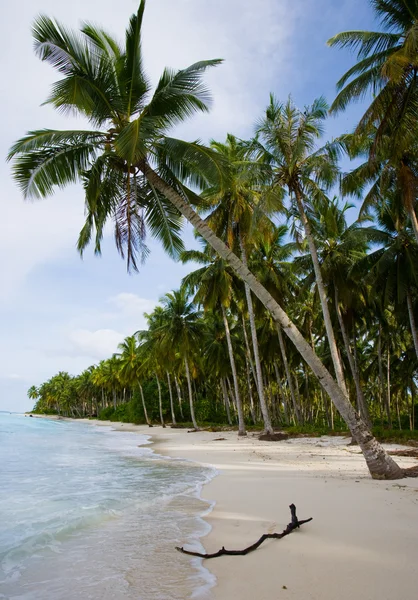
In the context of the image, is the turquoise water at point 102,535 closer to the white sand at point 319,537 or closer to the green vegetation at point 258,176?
the white sand at point 319,537

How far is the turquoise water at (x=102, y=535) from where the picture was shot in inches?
131

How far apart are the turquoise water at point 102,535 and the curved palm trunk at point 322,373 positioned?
9.82 feet

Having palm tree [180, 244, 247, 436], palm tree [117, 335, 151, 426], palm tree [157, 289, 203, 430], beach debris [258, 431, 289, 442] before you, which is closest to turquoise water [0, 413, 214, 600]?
beach debris [258, 431, 289, 442]

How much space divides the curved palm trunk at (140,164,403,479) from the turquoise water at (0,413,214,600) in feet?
9.82

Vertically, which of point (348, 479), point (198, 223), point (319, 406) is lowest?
point (319, 406)

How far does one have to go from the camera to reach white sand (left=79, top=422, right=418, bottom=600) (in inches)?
116

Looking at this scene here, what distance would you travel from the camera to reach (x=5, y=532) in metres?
5.39

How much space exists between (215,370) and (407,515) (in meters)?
27.1

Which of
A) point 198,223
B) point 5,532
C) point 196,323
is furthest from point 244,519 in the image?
point 196,323

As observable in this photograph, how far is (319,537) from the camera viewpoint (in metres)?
3.97

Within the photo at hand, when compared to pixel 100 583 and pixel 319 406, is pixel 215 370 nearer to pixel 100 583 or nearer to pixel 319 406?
pixel 319 406

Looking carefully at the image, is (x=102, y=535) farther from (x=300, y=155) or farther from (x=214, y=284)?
(x=214, y=284)

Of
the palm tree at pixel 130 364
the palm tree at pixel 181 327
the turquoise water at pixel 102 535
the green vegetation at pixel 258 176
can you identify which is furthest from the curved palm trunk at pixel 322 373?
the palm tree at pixel 130 364

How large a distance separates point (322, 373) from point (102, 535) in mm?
4355
